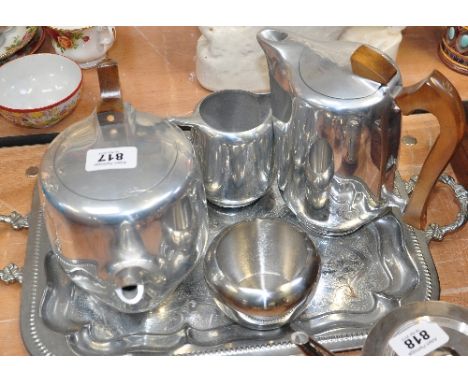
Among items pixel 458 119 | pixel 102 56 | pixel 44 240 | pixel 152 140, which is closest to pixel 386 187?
pixel 458 119

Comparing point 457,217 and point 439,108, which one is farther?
point 457,217

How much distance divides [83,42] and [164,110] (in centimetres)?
16

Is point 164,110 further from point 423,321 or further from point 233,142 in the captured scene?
point 423,321

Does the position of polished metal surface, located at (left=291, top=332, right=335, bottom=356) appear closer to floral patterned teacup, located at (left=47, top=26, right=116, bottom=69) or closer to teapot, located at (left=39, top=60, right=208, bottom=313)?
teapot, located at (left=39, top=60, right=208, bottom=313)

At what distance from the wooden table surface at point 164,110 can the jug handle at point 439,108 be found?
0.46ft

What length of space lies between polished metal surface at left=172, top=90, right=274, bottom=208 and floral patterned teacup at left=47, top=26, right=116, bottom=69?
308 millimetres

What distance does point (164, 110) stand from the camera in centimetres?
90

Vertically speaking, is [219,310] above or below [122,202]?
below

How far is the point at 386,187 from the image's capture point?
662 mm

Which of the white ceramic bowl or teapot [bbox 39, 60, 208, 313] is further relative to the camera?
the white ceramic bowl

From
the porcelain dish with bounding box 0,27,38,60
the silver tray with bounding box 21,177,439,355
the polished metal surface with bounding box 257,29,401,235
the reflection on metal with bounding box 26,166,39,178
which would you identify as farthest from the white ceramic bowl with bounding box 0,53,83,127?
the polished metal surface with bounding box 257,29,401,235

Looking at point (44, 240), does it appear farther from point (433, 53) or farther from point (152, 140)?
point (433, 53)

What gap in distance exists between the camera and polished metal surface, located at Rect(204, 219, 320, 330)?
0.61 meters

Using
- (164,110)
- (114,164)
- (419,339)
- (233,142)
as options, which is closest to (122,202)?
(114,164)
